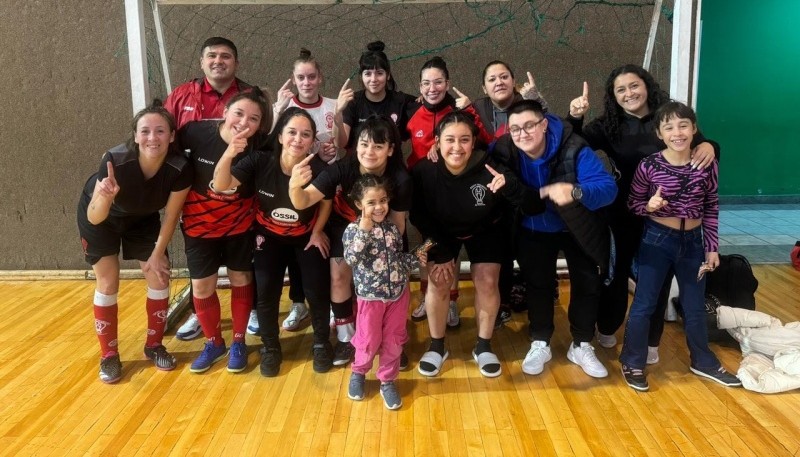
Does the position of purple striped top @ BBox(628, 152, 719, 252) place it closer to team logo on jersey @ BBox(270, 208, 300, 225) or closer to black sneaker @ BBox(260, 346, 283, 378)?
team logo on jersey @ BBox(270, 208, 300, 225)

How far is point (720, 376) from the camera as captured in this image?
2350 millimetres

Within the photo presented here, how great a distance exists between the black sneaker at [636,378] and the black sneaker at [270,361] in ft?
4.95

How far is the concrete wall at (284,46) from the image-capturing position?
360 cm

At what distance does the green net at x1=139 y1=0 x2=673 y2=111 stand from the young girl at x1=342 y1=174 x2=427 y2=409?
1731 millimetres

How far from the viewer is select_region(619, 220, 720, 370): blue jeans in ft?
7.52

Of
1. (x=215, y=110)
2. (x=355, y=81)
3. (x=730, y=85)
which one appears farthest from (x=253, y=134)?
(x=730, y=85)

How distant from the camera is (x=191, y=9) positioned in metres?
3.60

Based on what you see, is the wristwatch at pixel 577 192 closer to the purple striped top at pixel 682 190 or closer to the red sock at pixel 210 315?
the purple striped top at pixel 682 190

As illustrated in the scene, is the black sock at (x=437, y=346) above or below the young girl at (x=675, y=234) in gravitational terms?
below

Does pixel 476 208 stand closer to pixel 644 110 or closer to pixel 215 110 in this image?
pixel 644 110

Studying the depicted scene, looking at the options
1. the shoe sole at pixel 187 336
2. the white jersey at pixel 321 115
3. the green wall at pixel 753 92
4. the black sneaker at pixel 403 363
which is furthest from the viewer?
the green wall at pixel 753 92

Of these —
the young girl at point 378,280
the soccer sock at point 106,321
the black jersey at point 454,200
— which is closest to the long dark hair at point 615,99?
the black jersey at point 454,200

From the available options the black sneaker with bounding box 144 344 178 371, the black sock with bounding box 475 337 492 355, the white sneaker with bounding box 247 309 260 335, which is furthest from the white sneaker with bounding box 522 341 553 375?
the black sneaker with bounding box 144 344 178 371

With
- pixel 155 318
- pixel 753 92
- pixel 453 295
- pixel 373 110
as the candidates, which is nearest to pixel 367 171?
pixel 373 110
